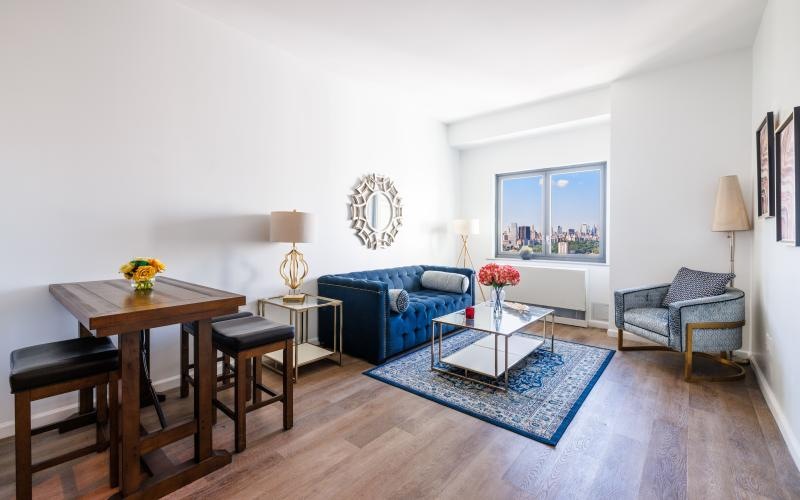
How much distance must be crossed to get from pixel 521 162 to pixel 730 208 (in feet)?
8.60

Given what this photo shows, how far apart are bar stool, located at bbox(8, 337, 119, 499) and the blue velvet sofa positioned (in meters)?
1.91

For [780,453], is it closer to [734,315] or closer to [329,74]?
[734,315]

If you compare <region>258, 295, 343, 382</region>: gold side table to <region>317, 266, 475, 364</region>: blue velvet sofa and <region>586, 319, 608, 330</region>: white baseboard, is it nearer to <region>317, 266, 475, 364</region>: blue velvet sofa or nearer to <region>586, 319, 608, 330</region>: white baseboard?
<region>317, 266, 475, 364</region>: blue velvet sofa

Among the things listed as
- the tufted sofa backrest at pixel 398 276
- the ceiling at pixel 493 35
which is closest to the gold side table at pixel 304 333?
the tufted sofa backrest at pixel 398 276

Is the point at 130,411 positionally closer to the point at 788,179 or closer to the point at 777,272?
the point at 788,179

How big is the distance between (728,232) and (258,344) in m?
4.28

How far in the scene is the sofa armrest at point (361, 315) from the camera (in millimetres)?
3350

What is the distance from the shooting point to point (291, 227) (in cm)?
314

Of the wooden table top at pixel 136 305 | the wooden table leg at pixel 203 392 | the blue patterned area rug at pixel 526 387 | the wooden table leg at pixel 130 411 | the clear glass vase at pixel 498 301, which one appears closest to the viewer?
the wooden table top at pixel 136 305

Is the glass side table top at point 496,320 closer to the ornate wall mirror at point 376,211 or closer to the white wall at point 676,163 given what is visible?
the white wall at point 676,163

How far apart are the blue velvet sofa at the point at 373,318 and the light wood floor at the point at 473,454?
0.68 m

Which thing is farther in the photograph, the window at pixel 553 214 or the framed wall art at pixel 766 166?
the window at pixel 553 214

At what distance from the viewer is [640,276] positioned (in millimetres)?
4047

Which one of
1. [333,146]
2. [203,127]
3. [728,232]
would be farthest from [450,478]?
[728,232]
